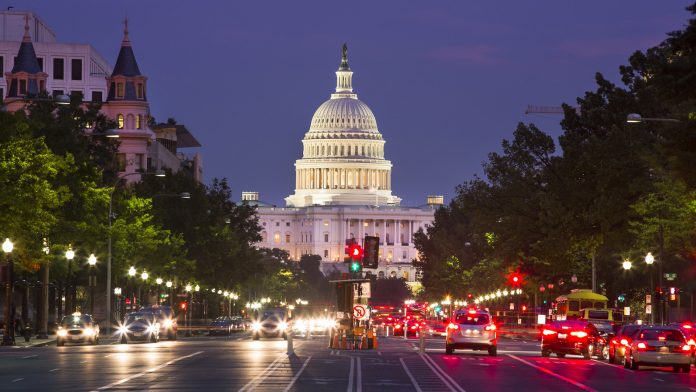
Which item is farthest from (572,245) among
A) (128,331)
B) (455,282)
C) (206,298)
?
(455,282)

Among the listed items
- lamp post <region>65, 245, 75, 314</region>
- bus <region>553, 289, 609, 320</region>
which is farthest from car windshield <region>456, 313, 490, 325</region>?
bus <region>553, 289, 609, 320</region>

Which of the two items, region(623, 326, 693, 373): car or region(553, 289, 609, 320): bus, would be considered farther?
region(553, 289, 609, 320): bus

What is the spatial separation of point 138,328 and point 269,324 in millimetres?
10994

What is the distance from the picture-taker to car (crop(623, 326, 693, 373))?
5456cm

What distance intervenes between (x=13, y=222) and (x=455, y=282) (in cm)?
12307

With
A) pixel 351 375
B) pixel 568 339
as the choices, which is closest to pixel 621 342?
pixel 568 339

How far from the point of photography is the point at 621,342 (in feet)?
195

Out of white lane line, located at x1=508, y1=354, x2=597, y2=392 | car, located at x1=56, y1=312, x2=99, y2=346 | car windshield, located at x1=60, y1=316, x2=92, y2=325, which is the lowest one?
white lane line, located at x1=508, y1=354, x2=597, y2=392

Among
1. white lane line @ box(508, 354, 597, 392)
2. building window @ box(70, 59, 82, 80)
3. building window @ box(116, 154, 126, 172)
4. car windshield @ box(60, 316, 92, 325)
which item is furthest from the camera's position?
building window @ box(70, 59, 82, 80)

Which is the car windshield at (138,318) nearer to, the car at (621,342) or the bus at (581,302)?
the bus at (581,302)

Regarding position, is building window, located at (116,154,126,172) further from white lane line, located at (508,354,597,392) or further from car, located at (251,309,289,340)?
white lane line, located at (508,354,597,392)

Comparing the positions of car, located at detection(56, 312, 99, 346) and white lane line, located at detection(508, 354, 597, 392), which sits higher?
car, located at detection(56, 312, 99, 346)

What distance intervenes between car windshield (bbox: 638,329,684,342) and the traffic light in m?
10.9

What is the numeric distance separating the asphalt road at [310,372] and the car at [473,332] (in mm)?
536
